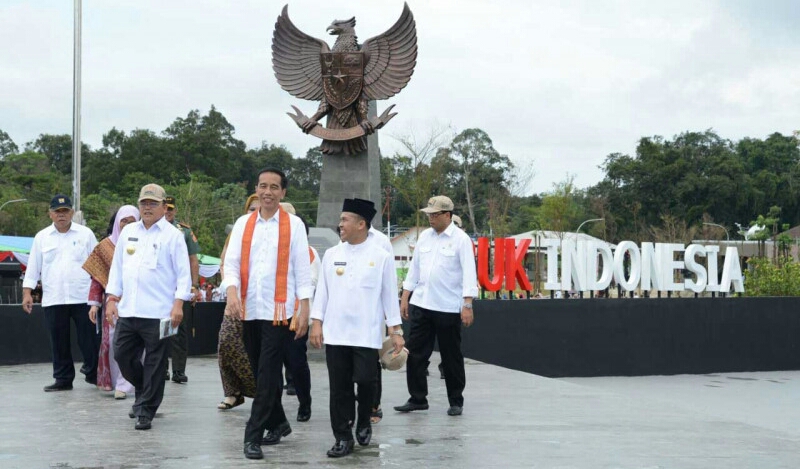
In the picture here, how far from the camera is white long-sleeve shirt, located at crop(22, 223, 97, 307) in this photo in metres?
9.77

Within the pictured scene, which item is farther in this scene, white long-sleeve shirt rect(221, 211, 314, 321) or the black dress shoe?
the black dress shoe

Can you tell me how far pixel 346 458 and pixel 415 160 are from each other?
38.9m

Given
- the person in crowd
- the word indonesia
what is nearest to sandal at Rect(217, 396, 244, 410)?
the person in crowd

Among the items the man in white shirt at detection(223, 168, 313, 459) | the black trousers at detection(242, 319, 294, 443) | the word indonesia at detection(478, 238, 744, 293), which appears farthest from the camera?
the word indonesia at detection(478, 238, 744, 293)

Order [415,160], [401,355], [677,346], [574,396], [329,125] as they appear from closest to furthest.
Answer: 1. [401,355]
2. [574,396]
3. [329,125]
4. [677,346]
5. [415,160]

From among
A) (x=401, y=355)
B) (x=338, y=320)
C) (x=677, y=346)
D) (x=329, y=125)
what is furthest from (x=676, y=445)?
(x=677, y=346)

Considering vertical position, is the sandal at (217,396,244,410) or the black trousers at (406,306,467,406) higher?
the black trousers at (406,306,467,406)

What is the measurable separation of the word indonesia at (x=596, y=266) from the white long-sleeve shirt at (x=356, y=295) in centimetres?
933

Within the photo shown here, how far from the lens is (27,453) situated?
20.6 ft

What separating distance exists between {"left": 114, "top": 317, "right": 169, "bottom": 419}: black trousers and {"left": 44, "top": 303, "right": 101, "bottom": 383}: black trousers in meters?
→ 2.33

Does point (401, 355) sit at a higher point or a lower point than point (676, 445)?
higher

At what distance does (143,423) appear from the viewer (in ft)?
24.0

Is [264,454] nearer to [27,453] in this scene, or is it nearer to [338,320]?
[338,320]

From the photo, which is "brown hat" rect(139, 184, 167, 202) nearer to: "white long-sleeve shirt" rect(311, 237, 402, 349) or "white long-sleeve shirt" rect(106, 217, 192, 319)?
"white long-sleeve shirt" rect(106, 217, 192, 319)
